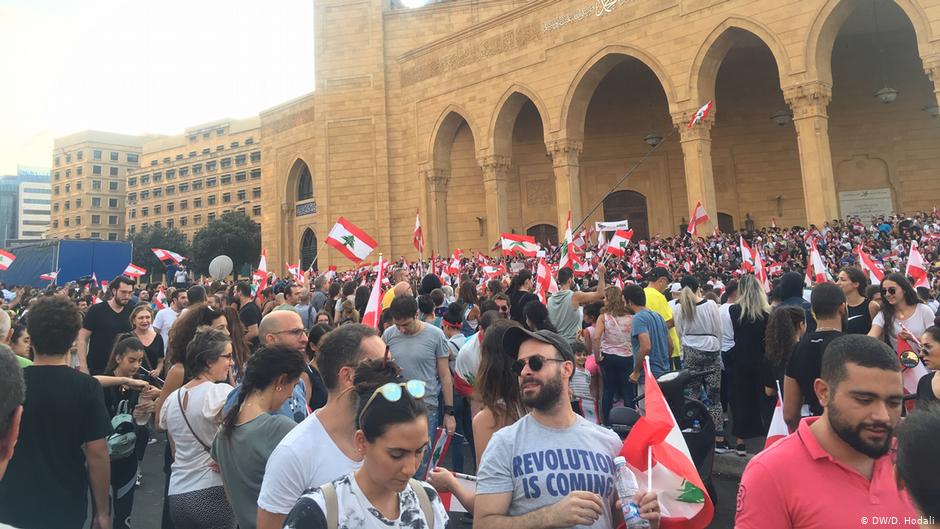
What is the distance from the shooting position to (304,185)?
30703 millimetres

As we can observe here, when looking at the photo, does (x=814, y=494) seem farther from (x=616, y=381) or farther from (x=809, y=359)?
(x=616, y=381)

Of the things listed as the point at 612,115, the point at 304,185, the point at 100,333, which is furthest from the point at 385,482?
the point at 304,185

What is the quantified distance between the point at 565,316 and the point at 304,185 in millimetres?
26795

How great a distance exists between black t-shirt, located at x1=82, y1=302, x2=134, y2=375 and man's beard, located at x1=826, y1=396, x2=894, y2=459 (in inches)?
246

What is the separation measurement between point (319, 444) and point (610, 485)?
3.55 ft

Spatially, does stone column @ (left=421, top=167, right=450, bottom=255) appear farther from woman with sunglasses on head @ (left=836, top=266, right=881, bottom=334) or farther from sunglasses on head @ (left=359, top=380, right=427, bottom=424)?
sunglasses on head @ (left=359, top=380, right=427, bottom=424)

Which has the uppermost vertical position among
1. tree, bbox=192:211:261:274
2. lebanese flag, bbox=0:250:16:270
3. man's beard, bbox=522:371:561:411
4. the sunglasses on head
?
tree, bbox=192:211:261:274

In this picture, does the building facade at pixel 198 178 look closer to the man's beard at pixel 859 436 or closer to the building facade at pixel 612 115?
the building facade at pixel 612 115

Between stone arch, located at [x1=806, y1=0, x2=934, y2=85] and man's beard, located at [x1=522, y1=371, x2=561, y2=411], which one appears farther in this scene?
stone arch, located at [x1=806, y1=0, x2=934, y2=85]

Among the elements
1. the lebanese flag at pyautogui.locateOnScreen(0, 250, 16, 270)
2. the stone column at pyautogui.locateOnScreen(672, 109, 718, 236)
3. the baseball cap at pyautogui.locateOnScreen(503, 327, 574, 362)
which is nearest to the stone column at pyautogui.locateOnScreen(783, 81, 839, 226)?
the stone column at pyautogui.locateOnScreen(672, 109, 718, 236)

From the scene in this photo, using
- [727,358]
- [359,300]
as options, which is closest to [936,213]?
[727,358]

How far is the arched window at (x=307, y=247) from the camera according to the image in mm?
29392

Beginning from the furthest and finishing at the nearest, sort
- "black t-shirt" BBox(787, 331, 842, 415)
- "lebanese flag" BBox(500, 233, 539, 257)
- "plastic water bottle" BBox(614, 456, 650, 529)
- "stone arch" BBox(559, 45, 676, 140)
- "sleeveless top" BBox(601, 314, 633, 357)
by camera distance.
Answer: "stone arch" BBox(559, 45, 676, 140), "lebanese flag" BBox(500, 233, 539, 257), "sleeveless top" BBox(601, 314, 633, 357), "black t-shirt" BBox(787, 331, 842, 415), "plastic water bottle" BBox(614, 456, 650, 529)

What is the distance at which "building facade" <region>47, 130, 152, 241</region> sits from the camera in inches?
2800
